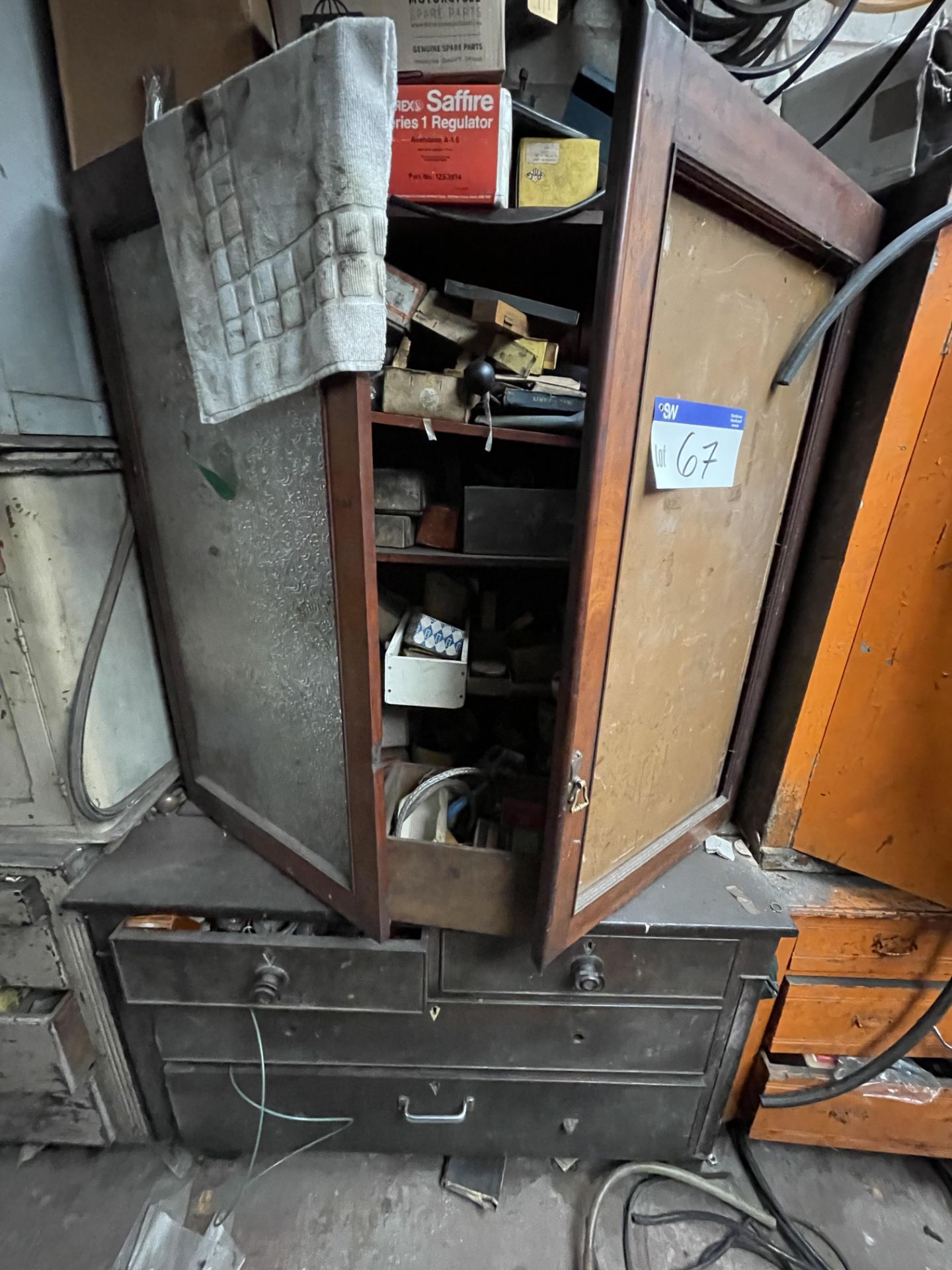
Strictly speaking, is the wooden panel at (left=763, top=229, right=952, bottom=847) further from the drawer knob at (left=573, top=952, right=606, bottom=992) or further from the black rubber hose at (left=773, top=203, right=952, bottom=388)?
the drawer knob at (left=573, top=952, right=606, bottom=992)

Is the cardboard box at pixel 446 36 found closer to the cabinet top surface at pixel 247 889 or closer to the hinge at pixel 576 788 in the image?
the hinge at pixel 576 788

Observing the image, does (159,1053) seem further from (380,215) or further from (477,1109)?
(380,215)

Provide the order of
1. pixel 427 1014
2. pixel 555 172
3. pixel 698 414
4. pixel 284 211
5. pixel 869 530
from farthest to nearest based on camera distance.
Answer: pixel 427 1014, pixel 869 530, pixel 555 172, pixel 698 414, pixel 284 211

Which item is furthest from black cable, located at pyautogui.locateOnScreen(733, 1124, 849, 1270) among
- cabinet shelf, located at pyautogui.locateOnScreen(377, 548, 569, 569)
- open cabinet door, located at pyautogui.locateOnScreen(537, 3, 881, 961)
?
cabinet shelf, located at pyautogui.locateOnScreen(377, 548, 569, 569)

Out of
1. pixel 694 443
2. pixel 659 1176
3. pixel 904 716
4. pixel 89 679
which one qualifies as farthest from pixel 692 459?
pixel 659 1176

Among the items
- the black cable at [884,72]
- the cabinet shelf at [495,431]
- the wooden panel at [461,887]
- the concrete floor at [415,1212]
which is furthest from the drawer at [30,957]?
the black cable at [884,72]

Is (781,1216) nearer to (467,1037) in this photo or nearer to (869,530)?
(467,1037)

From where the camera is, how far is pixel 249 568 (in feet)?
2.81

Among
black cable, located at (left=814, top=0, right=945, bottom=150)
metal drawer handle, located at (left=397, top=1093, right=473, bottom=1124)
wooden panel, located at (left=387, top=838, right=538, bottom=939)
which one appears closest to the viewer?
black cable, located at (left=814, top=0, right=945, bottom=150)

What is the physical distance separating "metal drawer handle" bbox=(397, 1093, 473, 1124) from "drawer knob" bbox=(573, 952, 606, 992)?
14.4 inches

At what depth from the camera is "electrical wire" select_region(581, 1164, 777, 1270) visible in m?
1.07

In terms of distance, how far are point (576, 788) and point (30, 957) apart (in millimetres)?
1009

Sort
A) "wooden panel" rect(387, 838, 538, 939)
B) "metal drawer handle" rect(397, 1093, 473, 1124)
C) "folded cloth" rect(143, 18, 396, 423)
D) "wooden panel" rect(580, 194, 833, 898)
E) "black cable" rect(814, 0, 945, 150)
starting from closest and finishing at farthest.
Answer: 1. "folded cloth" rect(143, 18, 396, 423)
2. "wooden panel" rect(580, 194, 833, 898)
3. "black cable" rect(814, 0, 945, 150)
4. "wooden panel" rect(387, 838, 538, 939)
5. "metal drawer handle" rect(397, 1093, 473, 1124)

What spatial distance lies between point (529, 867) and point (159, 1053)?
2.68ft
